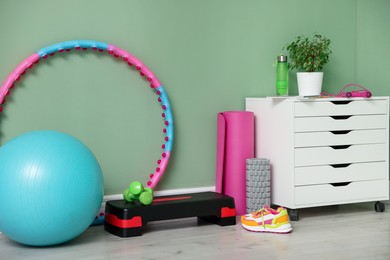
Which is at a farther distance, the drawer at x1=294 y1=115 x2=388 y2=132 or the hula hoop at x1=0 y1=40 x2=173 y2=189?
the drawer at x1=294 y1=115 x2=388 y2=132

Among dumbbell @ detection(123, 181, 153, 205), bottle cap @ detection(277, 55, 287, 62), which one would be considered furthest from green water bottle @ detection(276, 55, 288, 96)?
dumbbell @ detection(123, 181, 153, 205)

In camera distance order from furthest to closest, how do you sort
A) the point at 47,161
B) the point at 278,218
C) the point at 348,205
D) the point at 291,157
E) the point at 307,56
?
the point at 348,205 < the point at 307,56 < the point at 291,157 < the point at 278,218 < the point at 47,161

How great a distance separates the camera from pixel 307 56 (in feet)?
12.1

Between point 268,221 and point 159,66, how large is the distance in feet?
3.50

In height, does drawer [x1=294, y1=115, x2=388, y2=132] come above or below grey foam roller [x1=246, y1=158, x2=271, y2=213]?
above

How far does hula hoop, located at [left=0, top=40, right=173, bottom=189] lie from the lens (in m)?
3.11

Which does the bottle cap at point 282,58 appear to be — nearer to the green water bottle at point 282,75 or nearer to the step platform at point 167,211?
the green water bottle at point 282,75

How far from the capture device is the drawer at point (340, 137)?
344 cm

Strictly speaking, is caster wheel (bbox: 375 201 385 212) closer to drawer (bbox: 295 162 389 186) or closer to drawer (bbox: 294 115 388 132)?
drawer (bbox: 295 162 389 186)

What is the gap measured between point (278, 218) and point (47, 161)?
1185 mm

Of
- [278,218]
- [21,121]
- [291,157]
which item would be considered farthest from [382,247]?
[21,121]

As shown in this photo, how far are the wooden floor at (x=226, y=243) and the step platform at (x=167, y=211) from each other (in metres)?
0.05

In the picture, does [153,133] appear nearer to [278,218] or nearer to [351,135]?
[278,218]

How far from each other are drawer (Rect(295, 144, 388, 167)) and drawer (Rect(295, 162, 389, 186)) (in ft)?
0.10
